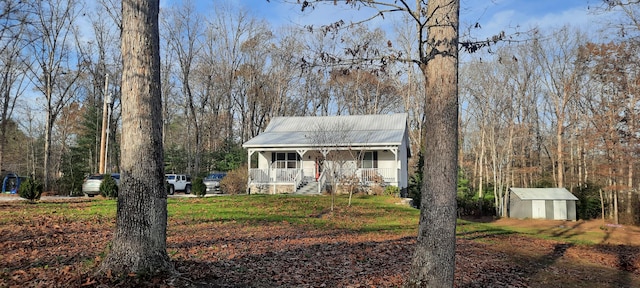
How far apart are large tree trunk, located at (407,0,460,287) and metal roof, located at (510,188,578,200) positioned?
2843cm

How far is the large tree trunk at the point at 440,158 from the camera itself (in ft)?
13.3

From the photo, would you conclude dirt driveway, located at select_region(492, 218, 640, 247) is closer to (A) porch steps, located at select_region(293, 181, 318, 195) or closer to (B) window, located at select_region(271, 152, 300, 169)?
(A) porch steps, located at select_region(293, 181, 318, 195)

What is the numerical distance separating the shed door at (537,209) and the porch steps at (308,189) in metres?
16.1

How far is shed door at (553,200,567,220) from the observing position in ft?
93.0

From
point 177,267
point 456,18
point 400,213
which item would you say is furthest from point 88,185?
point 456,18

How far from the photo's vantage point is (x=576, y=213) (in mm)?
29281

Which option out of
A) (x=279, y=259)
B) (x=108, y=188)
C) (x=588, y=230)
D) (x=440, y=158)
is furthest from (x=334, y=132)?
(x=440, y=158)

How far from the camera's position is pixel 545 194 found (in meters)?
28.9

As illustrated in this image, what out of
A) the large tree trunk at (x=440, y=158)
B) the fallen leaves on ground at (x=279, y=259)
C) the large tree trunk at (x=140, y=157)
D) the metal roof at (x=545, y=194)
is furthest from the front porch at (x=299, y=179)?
the large tree trunk at (x=440, y=158)

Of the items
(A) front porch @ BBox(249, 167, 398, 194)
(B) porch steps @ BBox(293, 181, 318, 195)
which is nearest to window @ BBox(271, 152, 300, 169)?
(A) front porch @ BBox(249, 167, 398, 194)

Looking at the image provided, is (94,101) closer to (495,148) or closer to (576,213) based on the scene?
(495,148)

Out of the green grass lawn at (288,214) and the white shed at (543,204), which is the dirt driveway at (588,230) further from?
the green grass lawn at (288,214)

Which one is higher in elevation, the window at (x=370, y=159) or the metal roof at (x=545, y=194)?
the window at (x=370, y=159)

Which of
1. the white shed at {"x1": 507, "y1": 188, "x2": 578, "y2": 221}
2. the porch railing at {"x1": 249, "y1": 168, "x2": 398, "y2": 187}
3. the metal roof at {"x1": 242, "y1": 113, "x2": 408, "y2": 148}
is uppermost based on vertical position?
the metal roof at {"x1": 242, "y1": 113, "x2": 408, "y2": 148}
